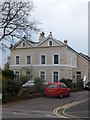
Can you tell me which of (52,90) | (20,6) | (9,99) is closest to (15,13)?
(20,6)

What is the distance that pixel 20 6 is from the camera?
39.0 meters

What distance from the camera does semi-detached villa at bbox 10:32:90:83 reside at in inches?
2263

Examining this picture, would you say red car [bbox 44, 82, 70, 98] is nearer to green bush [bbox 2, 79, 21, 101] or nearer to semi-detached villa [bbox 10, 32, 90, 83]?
green bush [bbox 2, 79, 21, 101]

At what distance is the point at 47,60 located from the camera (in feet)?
192

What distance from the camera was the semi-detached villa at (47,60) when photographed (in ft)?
189

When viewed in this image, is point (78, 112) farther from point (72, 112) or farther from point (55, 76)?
point (55, 76)

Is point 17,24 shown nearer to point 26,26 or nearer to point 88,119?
point 26,26

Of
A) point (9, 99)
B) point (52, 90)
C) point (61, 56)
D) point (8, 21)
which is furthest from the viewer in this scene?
point (61, 56)

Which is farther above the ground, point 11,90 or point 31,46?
point 31,46

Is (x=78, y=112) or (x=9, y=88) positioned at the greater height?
(x=9, y=88)

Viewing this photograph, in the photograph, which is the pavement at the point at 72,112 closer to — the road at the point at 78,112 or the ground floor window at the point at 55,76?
the road at the point at 78,112

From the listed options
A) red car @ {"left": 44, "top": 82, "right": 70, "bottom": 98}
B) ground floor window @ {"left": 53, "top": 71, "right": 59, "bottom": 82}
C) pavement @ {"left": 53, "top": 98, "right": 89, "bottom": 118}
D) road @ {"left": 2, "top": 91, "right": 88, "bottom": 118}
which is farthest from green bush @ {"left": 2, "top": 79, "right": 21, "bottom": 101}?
ground floor window @ {"left": 53, "top": 71, "right": 59, "bottom": 82}

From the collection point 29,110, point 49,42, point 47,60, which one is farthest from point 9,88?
point 49,42

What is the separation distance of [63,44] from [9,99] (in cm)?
2998
